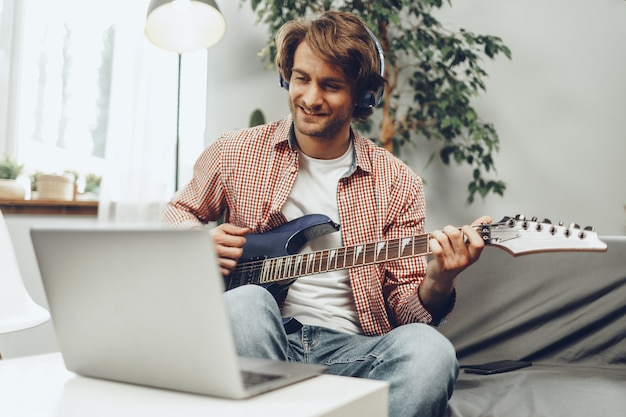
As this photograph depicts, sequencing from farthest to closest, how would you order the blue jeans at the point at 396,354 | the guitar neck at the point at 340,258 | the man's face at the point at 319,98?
1. the man's face at the point at 319,98
2. the guitar neck at the point at 340,258
3. the blue jeans at the point at 396,354

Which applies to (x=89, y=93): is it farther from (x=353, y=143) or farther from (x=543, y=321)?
(x=543, y=321)

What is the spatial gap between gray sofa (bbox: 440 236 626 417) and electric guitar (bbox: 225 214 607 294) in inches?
13.3

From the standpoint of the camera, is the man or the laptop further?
the man

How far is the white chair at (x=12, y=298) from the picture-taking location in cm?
133

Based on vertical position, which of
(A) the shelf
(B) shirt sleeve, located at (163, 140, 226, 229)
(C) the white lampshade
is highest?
(C) the white lampshade

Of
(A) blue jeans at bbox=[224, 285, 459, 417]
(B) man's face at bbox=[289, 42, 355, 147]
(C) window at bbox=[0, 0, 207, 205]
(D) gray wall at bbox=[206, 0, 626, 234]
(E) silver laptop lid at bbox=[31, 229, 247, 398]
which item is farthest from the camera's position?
(D) gray wall at bbox=[206, 0, 626, 234]

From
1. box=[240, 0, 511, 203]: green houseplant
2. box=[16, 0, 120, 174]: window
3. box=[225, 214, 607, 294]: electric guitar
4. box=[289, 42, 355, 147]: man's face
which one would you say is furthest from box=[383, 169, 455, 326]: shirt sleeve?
box=[16, 0, 120, 174]: window

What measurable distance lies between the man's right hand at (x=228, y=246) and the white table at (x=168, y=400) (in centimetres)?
57

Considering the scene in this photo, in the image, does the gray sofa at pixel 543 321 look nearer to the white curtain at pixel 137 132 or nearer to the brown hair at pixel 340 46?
the brown hair at pixel 340 46

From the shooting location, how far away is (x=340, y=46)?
1393 mm

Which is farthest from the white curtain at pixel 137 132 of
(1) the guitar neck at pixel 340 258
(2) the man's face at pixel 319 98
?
(1) the guitar neck at pixel 340 258

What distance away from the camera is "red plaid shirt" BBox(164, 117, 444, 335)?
131 cm

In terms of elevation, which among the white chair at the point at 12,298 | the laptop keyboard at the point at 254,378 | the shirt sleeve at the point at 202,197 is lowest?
the white chair at the point at 12,298

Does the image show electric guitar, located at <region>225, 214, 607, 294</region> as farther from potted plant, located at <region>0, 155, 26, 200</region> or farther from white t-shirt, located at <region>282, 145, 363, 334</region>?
potted plant, located at <region>0, 155, 26, 200</region>
